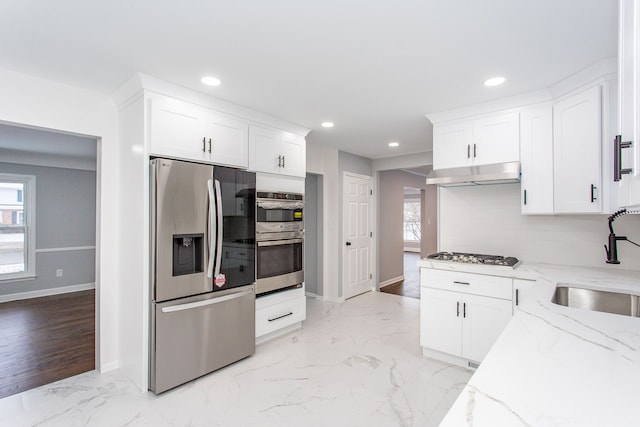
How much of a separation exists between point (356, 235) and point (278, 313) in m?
2.19

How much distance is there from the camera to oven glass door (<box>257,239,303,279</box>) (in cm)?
322

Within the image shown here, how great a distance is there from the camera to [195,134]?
269 cm

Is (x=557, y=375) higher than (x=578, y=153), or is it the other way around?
(x=578, y=153)

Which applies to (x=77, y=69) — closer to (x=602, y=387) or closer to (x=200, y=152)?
(x=200, y=152)

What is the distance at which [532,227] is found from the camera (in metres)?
3.02

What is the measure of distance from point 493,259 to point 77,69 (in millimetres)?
3724

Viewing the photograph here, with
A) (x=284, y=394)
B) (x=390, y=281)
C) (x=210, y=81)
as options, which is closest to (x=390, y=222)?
(x=390, y=281)

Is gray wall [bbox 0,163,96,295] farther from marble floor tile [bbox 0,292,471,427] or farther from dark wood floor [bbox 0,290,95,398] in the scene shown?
marble floor tile [bbox 0,292,471,427]

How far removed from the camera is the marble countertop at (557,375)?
698 millimetres

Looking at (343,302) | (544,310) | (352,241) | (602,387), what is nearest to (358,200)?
(352,241)

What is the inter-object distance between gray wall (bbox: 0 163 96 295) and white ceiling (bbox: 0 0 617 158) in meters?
4.07

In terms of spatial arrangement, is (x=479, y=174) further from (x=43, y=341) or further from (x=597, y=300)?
(x=43, y=341)

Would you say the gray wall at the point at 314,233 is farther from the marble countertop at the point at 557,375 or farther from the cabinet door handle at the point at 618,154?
the cabinet door handle at the point at 618,154

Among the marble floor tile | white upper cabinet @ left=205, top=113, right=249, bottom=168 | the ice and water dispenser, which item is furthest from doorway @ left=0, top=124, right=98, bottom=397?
white upper cabinet @ left=205, top=113, right=249, bottom=168
